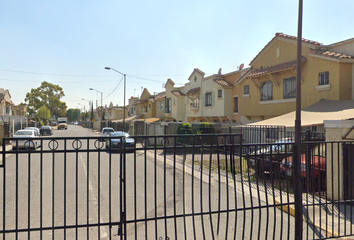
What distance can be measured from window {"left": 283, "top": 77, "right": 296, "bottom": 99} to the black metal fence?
35.8 ft

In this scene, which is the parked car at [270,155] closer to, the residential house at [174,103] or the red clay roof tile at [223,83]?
the red clay roof tile at [223,83]

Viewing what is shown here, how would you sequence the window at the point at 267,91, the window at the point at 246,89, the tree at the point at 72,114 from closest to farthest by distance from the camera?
the window at the point at 267,91, the window at the point at 246,89, the tree at the point at 72,114

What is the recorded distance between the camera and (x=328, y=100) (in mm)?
15641

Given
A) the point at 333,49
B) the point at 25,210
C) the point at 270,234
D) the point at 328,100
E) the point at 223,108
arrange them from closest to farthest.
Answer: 1. the point at 270,234
2. the point at 25,210
3. the point at 328,100
4. the point at 333,49
5. the point at 223,108

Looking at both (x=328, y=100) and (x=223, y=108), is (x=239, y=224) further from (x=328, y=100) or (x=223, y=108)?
(x=223, y=108)

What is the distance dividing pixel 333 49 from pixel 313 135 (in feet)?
26.7

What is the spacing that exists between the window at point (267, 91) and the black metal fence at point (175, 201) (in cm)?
1213

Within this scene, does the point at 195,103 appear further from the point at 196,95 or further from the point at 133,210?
the point at 133,210

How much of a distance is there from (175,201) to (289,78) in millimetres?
17410

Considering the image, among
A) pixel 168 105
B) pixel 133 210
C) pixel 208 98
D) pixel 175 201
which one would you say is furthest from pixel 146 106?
pixel 175 201

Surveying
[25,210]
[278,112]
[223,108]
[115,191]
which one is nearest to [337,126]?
[115,191]

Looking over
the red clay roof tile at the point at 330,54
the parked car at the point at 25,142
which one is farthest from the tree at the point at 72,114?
the red clay roof tile at the point at 330,54

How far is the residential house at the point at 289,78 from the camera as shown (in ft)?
51.6

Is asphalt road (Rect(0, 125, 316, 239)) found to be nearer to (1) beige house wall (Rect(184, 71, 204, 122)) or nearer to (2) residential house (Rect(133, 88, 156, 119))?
(1) beige house wall (Rect(184, 71, 204, 122))
